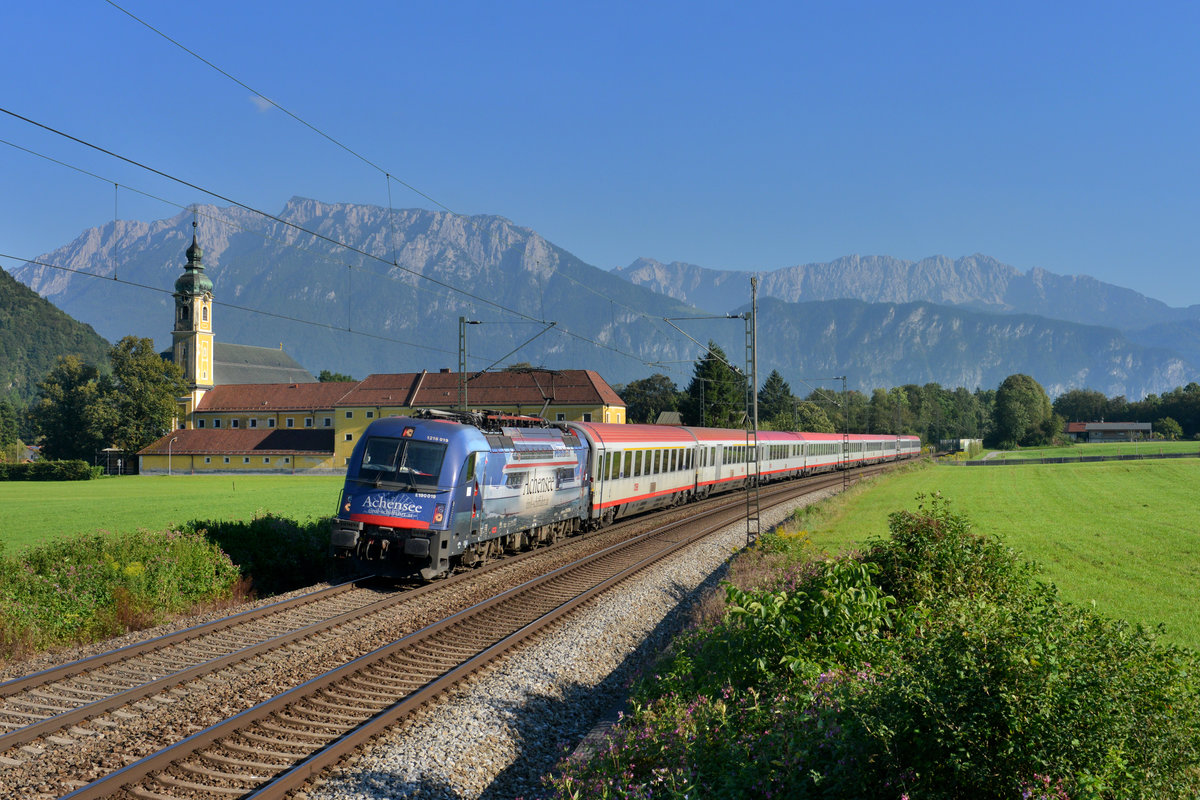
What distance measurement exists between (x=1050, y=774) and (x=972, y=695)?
1.87 ft

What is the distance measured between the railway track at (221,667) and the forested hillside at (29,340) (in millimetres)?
186734

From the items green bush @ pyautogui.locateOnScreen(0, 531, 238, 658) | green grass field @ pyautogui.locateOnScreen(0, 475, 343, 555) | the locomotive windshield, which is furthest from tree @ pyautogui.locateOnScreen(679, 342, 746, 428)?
green bush @ pyautogui.locateOnScreen(0, 531, 238, 658)

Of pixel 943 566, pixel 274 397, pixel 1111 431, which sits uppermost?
pixel 274 397

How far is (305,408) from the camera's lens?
104312 mm

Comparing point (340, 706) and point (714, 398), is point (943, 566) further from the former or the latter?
point (714, 398)

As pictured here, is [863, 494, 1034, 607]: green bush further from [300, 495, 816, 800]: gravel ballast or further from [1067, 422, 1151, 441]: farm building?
[1067, 422, 1151, 441]: farm building

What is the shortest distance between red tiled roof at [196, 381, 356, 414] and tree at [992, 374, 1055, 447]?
10286 cm

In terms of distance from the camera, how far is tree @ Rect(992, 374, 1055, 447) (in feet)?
→ 449

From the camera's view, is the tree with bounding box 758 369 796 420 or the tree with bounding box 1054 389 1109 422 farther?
the tree with bounding box 1054 389 1109 422

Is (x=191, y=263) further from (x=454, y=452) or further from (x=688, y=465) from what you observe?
(x=454, y=452)

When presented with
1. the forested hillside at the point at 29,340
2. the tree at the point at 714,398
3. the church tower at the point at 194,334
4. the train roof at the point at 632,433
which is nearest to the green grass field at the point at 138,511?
the train roof at the point at 632,433

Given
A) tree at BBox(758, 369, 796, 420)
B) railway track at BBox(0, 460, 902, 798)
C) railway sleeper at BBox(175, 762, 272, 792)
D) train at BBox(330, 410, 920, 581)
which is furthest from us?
tree at BBox(758, 369, 796, 420)

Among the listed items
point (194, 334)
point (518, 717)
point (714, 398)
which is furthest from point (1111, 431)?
point (518, 717)

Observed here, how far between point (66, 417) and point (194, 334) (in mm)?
27983
